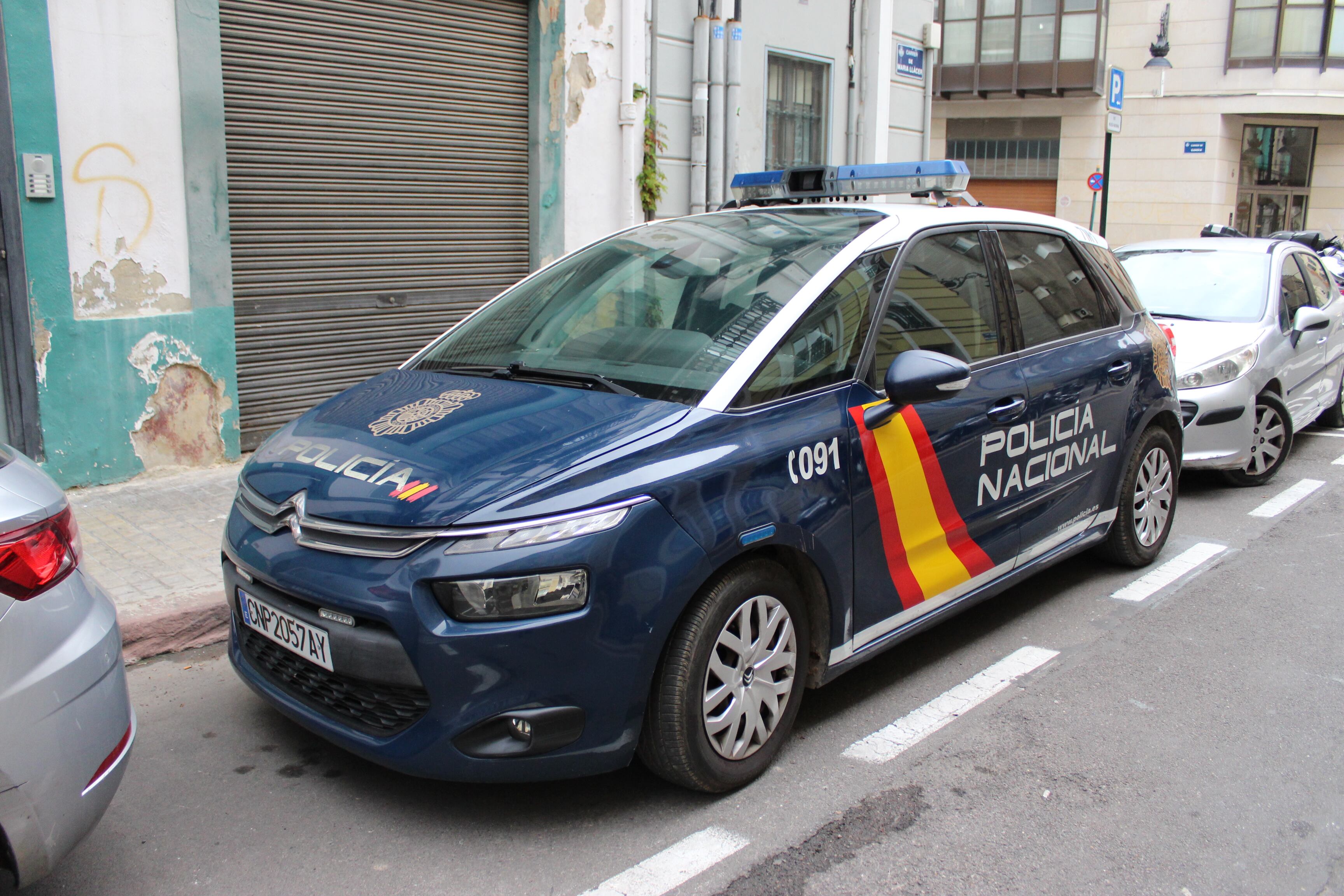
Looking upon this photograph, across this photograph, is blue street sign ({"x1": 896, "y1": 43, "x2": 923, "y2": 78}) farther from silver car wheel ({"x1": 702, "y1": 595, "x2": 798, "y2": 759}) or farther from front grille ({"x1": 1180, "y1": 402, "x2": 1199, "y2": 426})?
silver car wheel ({"x1": 702, "y1": 595, "x2": 798, "y2": 759})

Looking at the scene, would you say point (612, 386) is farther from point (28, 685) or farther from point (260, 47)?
point (260, 47)

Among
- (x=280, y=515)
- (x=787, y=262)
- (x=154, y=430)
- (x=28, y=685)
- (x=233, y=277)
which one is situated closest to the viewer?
(x=28, y=685)

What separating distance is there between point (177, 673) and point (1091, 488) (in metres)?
3.86

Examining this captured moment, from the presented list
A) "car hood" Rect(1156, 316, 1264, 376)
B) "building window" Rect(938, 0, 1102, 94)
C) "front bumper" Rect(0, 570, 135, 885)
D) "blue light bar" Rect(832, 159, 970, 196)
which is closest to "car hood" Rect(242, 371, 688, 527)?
"front bumper" Rect(0, 570, 135, 885)

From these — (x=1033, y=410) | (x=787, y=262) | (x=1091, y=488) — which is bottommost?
(x=1091, y=488)

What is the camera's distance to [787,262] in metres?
3.83

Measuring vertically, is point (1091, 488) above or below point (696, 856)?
above

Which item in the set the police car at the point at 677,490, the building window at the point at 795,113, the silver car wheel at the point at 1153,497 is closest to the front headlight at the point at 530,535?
the police car at the point at 677,490

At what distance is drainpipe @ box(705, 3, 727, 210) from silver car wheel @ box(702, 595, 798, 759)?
695cm

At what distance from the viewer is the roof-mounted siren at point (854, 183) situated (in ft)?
14.9

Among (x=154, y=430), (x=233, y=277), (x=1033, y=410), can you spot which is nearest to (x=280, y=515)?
(x=1033, y=410)

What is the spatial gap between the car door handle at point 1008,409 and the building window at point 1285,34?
2756 cm

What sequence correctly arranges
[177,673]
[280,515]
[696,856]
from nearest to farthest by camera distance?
[696,856] < [280,515] < [177,673]

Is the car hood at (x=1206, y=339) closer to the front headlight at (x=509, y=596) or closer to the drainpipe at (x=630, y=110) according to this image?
the drainpipe at (x=630, y=110)
